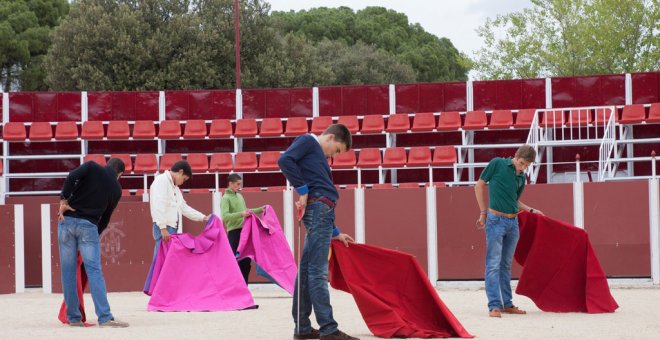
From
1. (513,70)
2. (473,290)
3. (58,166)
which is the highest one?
(513,70)

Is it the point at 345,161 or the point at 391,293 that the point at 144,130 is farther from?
the point at 391,293

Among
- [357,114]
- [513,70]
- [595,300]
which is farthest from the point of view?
[513,70]

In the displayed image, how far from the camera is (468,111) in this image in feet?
73.7

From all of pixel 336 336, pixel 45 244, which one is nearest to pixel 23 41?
pixel 45 244

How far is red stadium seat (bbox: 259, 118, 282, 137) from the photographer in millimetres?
22422

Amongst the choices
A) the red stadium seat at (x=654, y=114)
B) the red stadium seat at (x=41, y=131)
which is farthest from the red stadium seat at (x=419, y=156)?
the red stadium seat at (x=41, y=131)

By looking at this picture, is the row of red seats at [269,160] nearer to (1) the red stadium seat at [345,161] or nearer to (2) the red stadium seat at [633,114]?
(1) the red stadium seat at [345,161]

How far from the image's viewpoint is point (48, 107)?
77.6ft

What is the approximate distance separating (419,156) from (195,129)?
4778mm

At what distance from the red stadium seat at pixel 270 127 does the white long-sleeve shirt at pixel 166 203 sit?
10781 millimetres

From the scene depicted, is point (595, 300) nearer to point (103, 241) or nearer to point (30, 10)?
point (103, 241)

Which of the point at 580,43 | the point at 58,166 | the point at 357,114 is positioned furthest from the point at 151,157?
the point at 580,43

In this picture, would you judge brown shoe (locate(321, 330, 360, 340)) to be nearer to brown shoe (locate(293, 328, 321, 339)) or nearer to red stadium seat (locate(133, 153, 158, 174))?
brown shoe (locate(293, 328, 321, 339))

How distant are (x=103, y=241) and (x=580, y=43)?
3734cm
